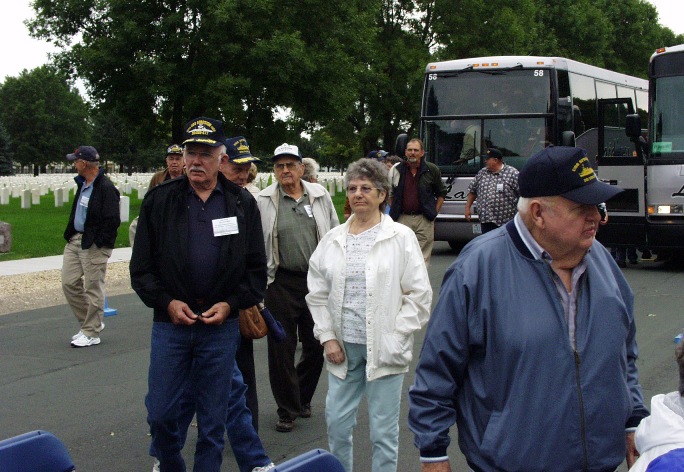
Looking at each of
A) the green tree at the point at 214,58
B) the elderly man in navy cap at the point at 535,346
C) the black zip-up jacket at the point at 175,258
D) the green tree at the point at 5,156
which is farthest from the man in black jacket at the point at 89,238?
the green tree at the point at 5,156

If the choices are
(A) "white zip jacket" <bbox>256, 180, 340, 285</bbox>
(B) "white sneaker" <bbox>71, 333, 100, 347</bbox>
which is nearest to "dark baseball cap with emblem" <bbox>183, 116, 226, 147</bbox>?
(A) "white zip jacket" <bbox>256, 180, 340, 285</bbox>

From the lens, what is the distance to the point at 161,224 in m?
4.29

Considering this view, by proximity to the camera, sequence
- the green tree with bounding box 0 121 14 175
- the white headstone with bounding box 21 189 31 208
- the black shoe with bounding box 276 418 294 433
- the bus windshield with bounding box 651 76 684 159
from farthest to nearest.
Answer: the green tree with bounding box 0 121 14 175 < the white headstone with bounding box 21 189 31 208 < the bus windshield with bounding box 651 76 684 159 < the black shoe with bounding box 276 418 294 433

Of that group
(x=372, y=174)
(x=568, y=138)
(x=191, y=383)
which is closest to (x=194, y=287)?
(x=191, y=383)

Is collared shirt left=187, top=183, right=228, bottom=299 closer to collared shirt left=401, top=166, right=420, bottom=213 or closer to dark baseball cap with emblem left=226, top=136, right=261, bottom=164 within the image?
dark baseball cap with emblem left=226, top=136, right=261, bottom=164

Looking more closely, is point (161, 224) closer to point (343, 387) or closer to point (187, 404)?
point (187, 404)

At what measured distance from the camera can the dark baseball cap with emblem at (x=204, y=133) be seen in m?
4.34

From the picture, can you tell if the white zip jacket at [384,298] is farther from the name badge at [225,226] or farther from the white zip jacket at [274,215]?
the white zip jacket at [274,215]

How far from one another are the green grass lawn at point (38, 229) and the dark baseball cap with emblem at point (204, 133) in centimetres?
1178

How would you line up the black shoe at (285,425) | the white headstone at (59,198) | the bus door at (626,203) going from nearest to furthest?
the black shoe at (285,425) < the bus door at (626,203) < the white headstone at (59,198)

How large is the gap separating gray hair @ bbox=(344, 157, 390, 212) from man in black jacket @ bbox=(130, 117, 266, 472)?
2.35 ft

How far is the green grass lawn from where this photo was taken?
17.2m

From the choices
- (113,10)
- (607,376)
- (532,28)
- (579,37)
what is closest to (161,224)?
(607,376)

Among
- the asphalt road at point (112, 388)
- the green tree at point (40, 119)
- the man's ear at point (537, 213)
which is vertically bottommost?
the asphalt road at point (112, 388)
